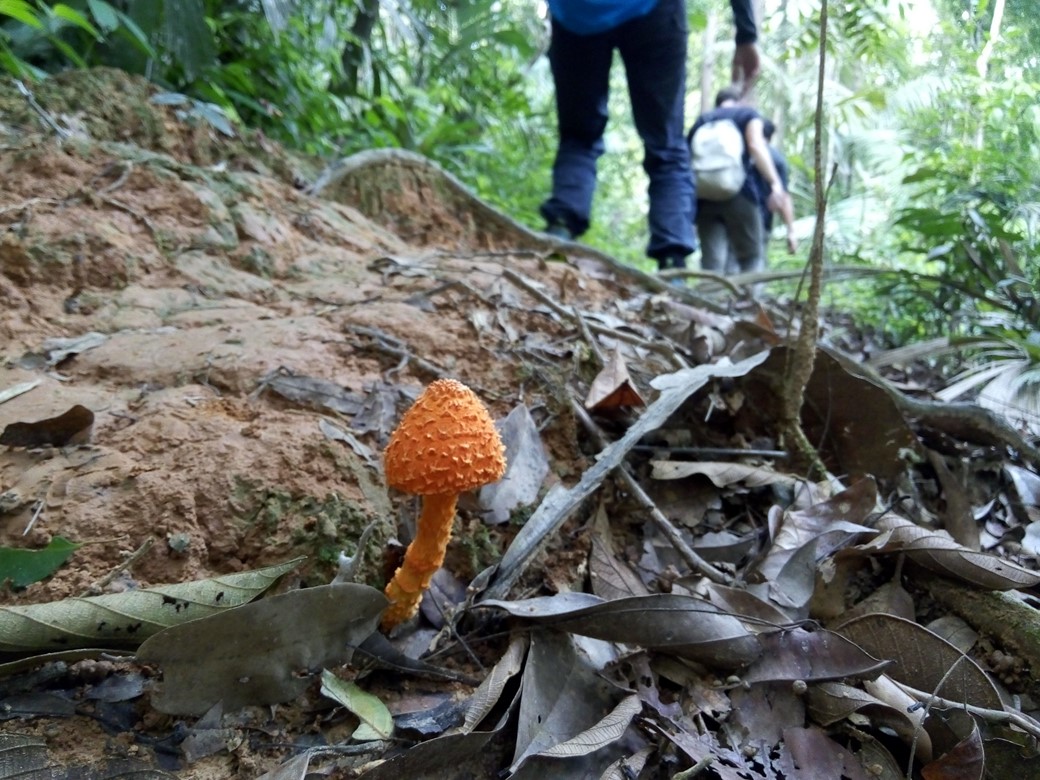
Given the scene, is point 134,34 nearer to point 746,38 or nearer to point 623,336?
point 623,336

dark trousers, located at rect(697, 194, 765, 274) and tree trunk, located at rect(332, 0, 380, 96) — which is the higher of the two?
tree trunk, located at rect(332, 0, 380, 96)

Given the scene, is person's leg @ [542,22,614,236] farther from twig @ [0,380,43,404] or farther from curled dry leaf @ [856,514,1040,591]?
twig @ [0,380,43,404]

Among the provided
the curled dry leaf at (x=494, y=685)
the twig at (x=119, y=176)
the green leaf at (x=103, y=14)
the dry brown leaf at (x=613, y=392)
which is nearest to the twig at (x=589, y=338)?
the dry brown leaf at (x=613, y=392)

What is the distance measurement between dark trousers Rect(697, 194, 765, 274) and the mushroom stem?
5169mm

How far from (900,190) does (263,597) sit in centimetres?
463

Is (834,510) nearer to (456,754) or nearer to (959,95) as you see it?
(456,754)

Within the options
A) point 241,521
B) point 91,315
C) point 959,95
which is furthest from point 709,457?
point 91,315

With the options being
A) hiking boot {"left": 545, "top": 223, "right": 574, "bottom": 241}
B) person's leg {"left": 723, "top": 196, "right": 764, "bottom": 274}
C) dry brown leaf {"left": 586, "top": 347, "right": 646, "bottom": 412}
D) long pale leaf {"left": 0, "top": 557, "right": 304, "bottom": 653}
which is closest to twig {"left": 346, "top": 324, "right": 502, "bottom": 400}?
dry brown leaf {"left": 586, "top": 347, "right": 646, "bottom": 412}

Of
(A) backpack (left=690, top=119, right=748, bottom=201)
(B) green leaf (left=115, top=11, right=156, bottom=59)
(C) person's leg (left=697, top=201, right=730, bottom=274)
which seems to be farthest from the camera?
(C) person's leg (left=697, top=201, right=730, bottom=274)

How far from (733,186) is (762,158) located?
0.33m

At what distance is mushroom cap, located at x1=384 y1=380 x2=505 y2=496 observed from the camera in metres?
1.25

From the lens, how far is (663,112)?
14.6 ft

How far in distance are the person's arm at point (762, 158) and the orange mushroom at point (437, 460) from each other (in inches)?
202

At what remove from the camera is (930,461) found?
2135 mm
